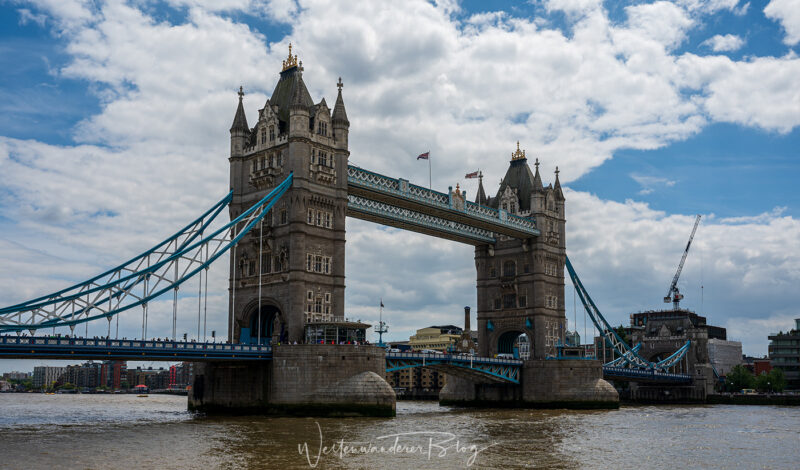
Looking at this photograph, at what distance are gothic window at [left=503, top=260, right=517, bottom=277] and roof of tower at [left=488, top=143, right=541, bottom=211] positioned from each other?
7259 millimetres

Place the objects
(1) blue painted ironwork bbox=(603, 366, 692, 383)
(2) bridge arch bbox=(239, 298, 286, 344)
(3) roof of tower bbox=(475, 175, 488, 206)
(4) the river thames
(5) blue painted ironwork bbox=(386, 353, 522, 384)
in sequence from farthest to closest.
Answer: (3) roof of tower bbox=(475, 175, 488, 206) → (1) blue painted ironwork bbox=(603, 366, 692, 383) → (5) blue painted ironwork bbox=(386, 353, 522, 384) → (2) bridge arch bbox=(239, 298, 286, 344) → (4) the river thames

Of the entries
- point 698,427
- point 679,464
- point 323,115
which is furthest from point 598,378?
point 679,464

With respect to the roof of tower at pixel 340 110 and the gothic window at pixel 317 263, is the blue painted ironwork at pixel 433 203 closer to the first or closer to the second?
the roof of tower at pixel 340 110

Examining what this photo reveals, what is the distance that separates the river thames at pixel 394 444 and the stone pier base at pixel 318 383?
2.50 metres

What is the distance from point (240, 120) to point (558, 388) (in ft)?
147

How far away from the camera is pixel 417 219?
89688mm

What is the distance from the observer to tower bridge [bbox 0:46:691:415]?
63188 millimetres

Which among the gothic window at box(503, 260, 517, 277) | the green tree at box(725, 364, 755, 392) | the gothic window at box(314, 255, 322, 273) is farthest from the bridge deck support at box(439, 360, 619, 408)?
the green tree at box(725, 364, 755, 392)

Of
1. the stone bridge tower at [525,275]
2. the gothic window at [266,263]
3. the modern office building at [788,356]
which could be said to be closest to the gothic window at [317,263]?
the gothic window at [266,263]

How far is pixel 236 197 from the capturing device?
7688cm

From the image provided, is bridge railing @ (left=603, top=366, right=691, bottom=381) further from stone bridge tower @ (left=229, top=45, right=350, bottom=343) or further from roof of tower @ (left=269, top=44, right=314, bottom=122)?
roof of tower @ (left=269, top=44, right=314, bottom=122)

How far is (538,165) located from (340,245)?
3901cm

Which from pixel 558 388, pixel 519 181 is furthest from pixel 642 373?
pixel 519 181

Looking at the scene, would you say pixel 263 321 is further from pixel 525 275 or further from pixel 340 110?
pixel 525 275
